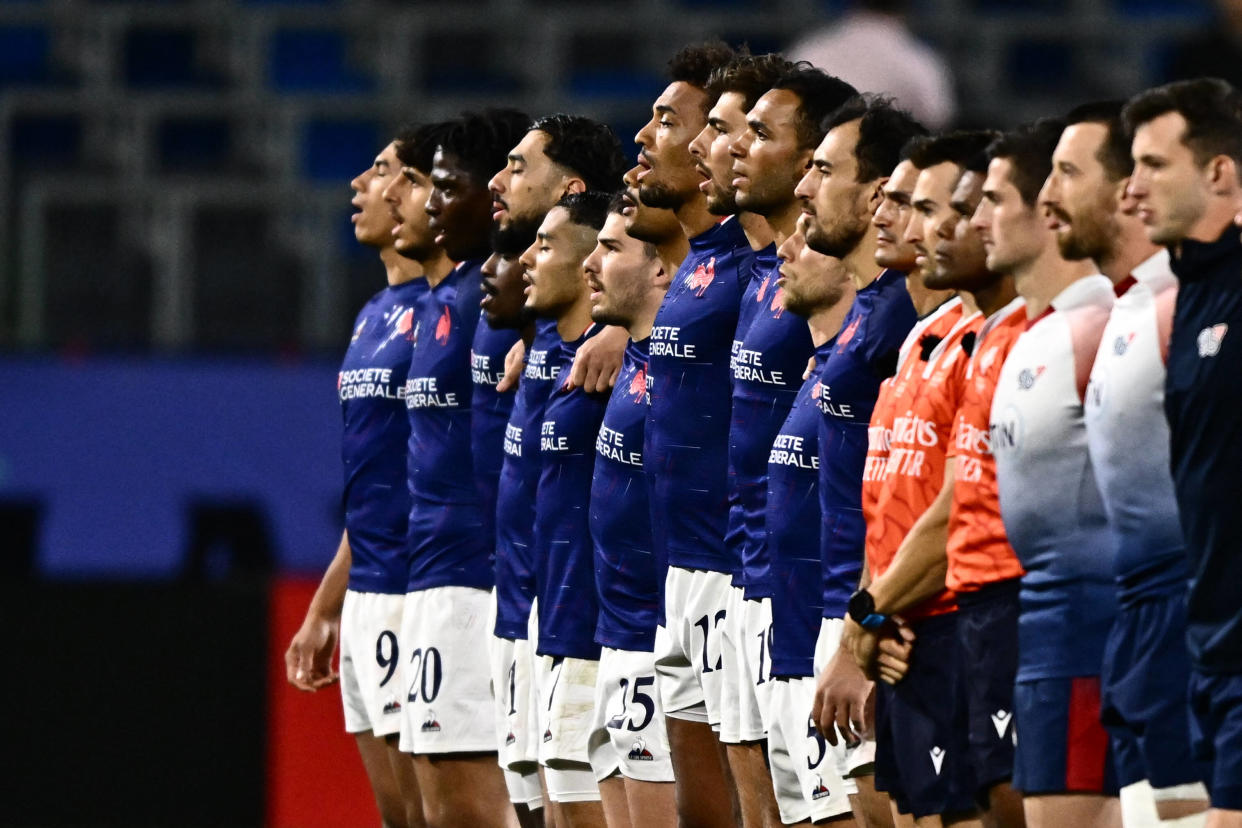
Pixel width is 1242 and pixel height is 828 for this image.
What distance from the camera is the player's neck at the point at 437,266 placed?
8.74m

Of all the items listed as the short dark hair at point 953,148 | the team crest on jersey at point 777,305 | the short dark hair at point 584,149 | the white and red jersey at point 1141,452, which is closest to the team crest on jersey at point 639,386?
the team crest on jersey at point 777,305

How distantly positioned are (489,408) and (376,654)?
104 cm

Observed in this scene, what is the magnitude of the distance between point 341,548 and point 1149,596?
4.87m

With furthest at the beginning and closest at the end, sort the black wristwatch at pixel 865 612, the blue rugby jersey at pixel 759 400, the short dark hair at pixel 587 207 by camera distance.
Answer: the short dark hair at pixel 587 207
the blue rugby jersey at pixel 759 400
the black wristwatch at pixel 865 612

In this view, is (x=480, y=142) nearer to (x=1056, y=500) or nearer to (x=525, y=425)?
(x=525, y=425)

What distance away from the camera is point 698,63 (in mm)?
7293

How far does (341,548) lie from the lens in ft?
30.4

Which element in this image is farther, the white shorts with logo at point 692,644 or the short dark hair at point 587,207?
the short dark hair at point 587,207

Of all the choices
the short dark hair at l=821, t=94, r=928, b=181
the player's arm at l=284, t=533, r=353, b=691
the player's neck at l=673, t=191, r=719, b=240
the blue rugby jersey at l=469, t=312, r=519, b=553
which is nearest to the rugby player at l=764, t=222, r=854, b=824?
the short dark hair at l=821, t=94, r=928, b=181

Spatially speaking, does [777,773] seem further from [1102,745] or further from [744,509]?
[1102,745]

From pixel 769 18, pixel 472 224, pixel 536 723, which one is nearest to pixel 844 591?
pixel 536 723

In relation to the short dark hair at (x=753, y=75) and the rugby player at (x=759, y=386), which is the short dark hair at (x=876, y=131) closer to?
the rugby player at (x=759, y=386)

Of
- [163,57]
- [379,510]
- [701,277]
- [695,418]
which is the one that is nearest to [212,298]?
[163,57]

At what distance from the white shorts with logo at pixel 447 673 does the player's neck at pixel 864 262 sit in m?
2.46
